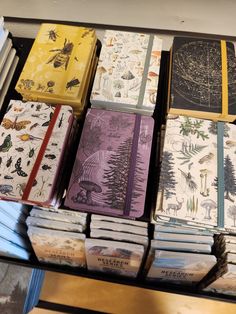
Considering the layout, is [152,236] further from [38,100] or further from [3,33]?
[3,33]

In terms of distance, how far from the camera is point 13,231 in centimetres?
85

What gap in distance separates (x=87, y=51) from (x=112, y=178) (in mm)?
419

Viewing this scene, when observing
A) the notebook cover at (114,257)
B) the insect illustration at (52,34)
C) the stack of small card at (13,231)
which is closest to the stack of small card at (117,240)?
the notebook cover at (114,257)

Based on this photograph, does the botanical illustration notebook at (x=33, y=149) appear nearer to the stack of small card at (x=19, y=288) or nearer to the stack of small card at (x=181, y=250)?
the stack of small card at (x=181, y=250)

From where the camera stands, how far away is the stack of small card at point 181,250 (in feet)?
2.38

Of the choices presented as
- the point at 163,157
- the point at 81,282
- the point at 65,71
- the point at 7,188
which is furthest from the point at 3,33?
the point at 81,282

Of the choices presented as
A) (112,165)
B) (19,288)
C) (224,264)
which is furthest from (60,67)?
(19,288)

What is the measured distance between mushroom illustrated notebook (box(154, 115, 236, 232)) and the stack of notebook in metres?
0.28

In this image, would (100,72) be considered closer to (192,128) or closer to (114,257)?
(192,128)

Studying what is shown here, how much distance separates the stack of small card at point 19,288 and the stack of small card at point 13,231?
0.60 ft

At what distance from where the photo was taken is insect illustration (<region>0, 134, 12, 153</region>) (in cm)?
71

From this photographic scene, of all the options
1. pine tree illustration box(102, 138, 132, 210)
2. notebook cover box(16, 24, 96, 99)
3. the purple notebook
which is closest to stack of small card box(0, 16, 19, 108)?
notebook cover box(16, 24, 96, 99)

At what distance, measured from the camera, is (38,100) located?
2.66 feet

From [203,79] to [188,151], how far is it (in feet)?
0.78
